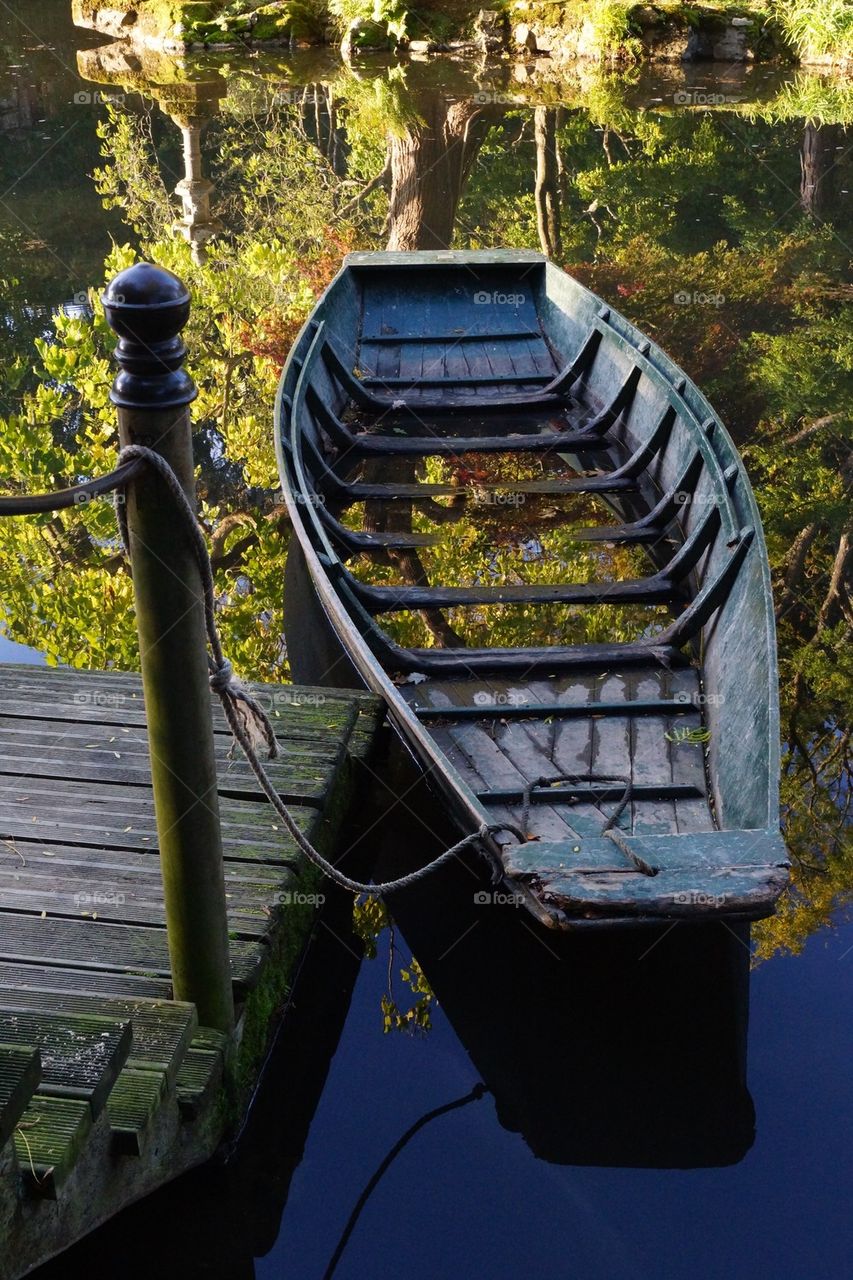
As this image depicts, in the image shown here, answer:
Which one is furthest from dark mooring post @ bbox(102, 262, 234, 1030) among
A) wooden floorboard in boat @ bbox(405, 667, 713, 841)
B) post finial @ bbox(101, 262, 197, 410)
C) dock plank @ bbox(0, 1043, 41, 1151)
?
wooden floorboard in boat @ bbox(405, 667, 713, 841)

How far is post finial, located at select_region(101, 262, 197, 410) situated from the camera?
2.30 m

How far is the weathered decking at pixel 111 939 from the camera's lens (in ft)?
8.48

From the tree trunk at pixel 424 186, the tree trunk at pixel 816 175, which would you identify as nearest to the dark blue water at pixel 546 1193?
the tree trunk at pixel 424 186

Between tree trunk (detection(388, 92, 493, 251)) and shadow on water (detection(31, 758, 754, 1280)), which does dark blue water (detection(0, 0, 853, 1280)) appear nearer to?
shadow on water (detection(31, 758, 754, 1280))

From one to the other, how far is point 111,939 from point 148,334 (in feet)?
6.12

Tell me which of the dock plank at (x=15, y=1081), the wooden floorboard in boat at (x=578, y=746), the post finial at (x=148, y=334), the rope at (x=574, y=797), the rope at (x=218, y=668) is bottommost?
the wooden floorboard in boat at (x=578, y=746)

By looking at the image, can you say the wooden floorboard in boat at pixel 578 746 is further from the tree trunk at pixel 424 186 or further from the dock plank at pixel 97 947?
the tree trunk at pixel 424 186

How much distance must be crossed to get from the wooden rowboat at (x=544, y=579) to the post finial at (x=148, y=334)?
1.59 m

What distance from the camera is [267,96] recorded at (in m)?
18.1

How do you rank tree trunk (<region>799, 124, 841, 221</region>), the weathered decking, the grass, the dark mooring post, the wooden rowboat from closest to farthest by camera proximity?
the dark mooring post → the weathered decking → the wooden rowboat → tree trunk (<region>799, 124, 841, 221</region>) → the grass

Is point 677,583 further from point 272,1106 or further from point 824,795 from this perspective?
point 272,1106

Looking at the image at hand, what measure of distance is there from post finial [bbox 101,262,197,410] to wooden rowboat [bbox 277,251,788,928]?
159 cm

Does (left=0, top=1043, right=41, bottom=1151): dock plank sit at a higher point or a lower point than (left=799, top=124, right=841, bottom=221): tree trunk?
higher

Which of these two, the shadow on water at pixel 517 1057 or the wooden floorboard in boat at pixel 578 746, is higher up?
the wooden floorboard in boat at pixel 578 746
